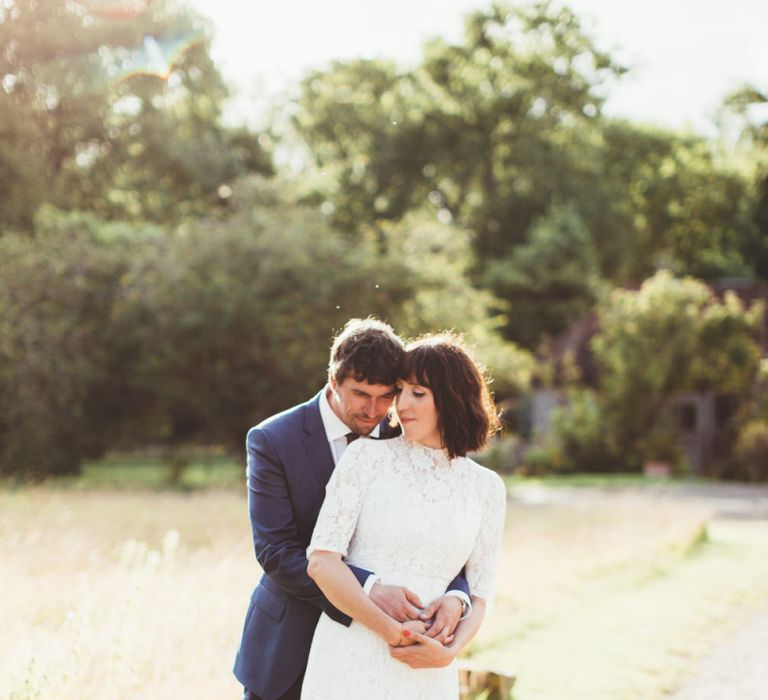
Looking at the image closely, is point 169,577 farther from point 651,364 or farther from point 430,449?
point 651,364

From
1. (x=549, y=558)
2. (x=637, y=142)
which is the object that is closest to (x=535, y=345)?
(x=637, y=142)

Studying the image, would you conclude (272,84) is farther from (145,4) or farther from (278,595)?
(278,595)

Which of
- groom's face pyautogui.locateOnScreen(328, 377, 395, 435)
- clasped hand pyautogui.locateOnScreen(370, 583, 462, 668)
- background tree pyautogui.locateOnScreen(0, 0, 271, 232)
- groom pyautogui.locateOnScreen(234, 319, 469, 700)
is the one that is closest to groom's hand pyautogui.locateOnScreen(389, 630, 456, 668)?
clasped hand pyautogui.locateOnScreen(370, 583, 462, 668)

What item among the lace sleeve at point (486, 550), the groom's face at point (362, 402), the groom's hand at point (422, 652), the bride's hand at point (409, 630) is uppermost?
the groom's face at point (362, 402)

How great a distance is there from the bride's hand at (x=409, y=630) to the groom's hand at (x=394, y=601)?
0.02m

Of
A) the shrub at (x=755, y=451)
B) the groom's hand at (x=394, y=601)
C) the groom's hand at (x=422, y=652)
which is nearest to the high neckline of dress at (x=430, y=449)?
the groom's hand at (x=394, y=601)

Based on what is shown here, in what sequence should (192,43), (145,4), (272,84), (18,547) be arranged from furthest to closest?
1. (272,84)
2. (192,43)
3. (145,4)
4. (18,547)

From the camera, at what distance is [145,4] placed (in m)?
25.0

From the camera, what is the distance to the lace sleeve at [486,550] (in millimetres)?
3211

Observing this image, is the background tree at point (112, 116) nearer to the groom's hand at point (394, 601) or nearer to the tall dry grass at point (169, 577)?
the tall dry grass at point (169, 577)

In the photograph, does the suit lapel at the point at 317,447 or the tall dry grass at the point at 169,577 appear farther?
the tall dry grass at the point at 169,577

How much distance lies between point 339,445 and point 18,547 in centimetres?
691

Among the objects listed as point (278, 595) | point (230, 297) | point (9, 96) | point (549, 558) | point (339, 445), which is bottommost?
point (549, 558)

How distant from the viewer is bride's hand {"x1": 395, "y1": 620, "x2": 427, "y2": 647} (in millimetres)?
2939
